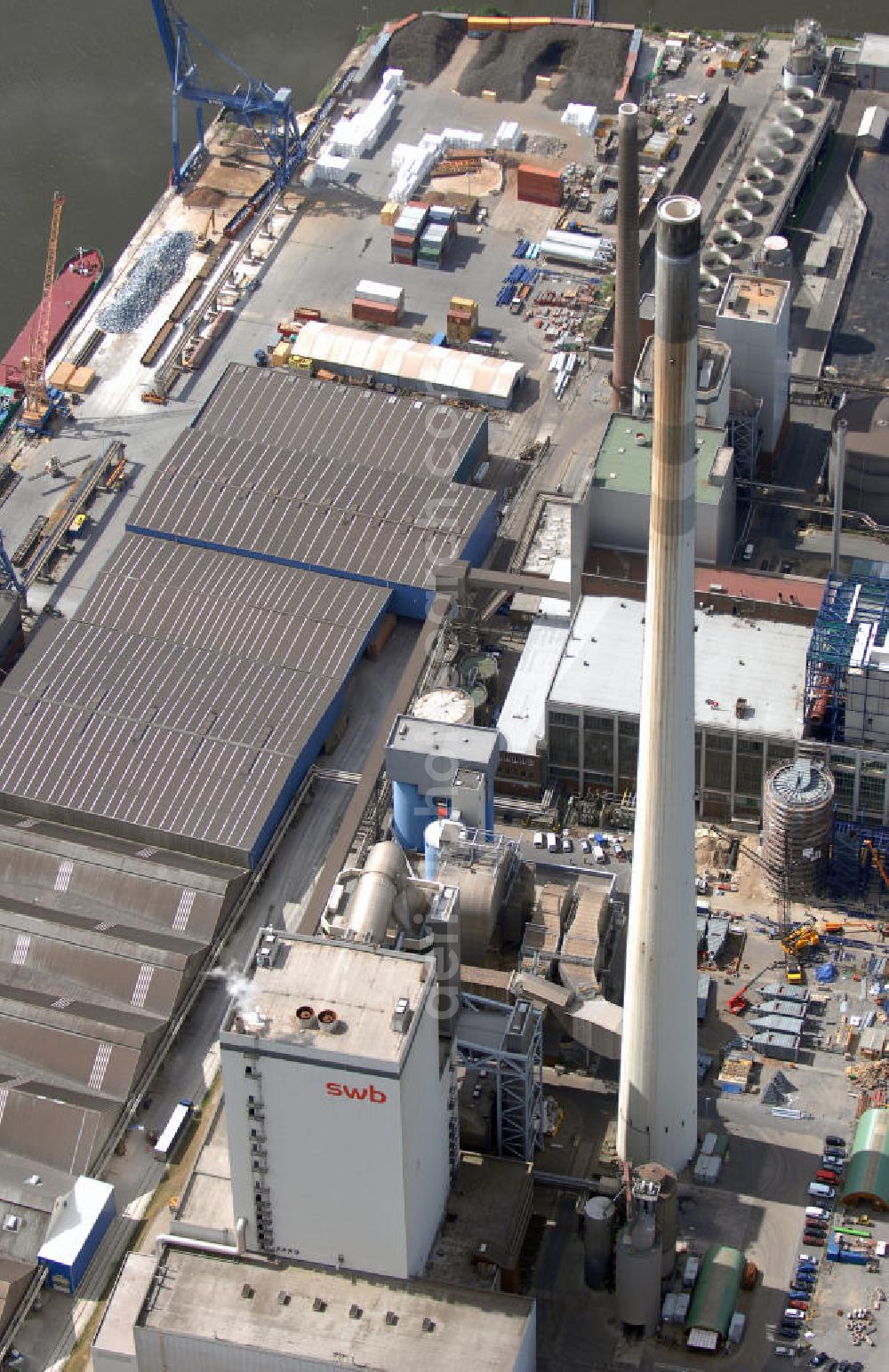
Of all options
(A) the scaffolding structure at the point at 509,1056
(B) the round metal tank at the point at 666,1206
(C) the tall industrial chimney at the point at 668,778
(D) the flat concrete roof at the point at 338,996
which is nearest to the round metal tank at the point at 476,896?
(A) the scaffolding structure at the point at 509,1056

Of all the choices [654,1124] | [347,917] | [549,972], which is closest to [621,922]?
[549,972]

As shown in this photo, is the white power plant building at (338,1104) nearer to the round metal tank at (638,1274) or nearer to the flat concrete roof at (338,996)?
the flat concrete roof at (338,996)

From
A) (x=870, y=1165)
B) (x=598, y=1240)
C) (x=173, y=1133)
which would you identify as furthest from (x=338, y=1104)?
(x=870, y=1165)

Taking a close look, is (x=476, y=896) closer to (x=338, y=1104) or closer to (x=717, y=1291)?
(x=338, y=1104)

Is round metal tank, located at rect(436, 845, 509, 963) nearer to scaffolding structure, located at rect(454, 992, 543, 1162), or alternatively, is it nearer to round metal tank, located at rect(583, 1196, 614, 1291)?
scaffolding structure, located at rect(454, 992, 543, 1162)

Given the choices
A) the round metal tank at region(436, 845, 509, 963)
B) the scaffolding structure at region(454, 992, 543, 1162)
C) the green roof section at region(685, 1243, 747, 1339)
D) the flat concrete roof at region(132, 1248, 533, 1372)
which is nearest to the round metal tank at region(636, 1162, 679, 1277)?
the green roof section at region(685, 1243, 747, 1339)
